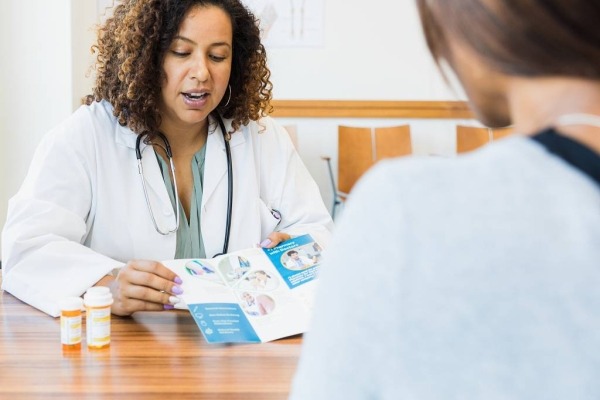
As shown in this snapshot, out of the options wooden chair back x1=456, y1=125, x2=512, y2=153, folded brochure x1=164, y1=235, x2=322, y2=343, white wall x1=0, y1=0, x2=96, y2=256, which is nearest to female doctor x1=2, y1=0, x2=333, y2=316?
folded brochure x1=164, y1=235, x2=322, y2=343

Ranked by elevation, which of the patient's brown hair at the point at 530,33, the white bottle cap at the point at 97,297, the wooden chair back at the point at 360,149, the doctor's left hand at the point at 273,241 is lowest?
the wooden chair back at the point at 360,149

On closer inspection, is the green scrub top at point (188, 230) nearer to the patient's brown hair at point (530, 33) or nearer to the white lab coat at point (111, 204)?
the white lab coat at point (111, 204)

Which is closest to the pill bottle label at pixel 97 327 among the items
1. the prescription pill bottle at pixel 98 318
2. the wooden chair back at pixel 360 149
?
the prescription pill bottle at pixel 98 318

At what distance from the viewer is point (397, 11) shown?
16.2 feet

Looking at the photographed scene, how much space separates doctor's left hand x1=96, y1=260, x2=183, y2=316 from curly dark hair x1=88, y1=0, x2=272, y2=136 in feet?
1.78

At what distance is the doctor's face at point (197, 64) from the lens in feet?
6.25

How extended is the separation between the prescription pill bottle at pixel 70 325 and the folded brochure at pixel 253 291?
0.66 feet

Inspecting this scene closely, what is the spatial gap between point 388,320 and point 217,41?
5.20ft

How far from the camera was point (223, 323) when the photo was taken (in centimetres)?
135

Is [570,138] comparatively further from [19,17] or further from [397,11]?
[397,11]

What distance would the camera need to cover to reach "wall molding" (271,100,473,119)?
4965mm

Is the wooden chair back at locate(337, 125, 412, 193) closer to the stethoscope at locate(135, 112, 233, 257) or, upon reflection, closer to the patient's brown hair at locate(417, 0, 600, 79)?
the stethoscope at locate(135, 112, 233, 257)

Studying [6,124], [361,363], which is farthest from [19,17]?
[361,363]

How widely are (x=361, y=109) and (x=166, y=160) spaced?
3.18m
